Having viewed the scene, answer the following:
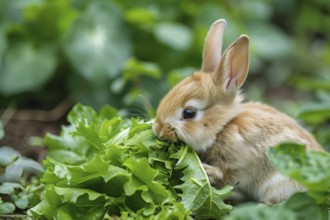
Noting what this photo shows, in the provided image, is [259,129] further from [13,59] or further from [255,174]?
[13,59]

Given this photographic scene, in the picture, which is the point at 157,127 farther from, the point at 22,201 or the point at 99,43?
the point at 99,43

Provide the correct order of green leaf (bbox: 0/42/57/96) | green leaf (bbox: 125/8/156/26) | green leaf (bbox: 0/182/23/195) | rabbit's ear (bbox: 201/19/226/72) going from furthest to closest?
green leaf (bbox: 125/8/156/26) → green leaf (bbox: 0/42/57/96) → rabbit's ear (bbox: 201/19/226/72) → green leaf (bbox: 0/182/23/195)

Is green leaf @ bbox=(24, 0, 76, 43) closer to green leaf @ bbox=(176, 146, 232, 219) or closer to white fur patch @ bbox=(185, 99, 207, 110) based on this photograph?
white fur patch @ bbox=(185, 99, 207, 110)

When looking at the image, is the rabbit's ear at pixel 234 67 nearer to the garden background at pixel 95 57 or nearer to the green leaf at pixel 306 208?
Answer: the green leaf at pixel 306 208

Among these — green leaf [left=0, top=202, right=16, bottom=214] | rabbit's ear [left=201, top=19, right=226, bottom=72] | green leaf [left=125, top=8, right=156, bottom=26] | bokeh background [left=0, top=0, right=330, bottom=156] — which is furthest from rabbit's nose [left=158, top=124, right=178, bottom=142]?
green leaf [left=125, top=8, right=156, bottom=26]

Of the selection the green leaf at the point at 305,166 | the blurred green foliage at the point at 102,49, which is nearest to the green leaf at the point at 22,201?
the green leaf at the point at 305,166

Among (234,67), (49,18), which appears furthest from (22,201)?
(49,18)

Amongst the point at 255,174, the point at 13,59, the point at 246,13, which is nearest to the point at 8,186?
the point at 255,174
